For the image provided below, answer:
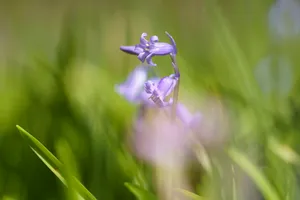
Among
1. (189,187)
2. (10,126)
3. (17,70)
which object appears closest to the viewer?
(189,187)

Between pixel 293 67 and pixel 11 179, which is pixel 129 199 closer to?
pixel 11 179

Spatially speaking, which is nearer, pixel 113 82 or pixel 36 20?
pixel 113 82

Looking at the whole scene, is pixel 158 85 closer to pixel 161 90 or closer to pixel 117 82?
pixel 161 90

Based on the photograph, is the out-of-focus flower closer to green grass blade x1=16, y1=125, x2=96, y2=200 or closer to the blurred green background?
the blurred green background

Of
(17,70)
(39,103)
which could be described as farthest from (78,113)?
(17,70)

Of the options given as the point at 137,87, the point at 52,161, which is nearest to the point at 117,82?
the point at 137,87

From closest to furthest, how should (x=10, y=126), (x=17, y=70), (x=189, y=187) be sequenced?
1. (x=189, y=187)
2. (x=10, y=126)
3. (x=17, y=70)

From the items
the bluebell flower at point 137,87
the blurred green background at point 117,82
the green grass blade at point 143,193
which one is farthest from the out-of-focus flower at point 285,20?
the green grass blade at point 143,193
